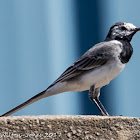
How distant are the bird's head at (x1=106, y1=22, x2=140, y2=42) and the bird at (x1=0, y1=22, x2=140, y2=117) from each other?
0.13 feet

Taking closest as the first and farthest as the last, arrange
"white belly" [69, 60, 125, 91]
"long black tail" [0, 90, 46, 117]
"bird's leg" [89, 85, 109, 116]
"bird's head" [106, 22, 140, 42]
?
"long black tail" [0, 90, 46, 117], "white belly" [69, 60, 125, 91], "bird's leg" [89, 85, 109, 116], "bird's head" [106, 22, 140, 42]

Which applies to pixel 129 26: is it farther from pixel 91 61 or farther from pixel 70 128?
pixel 70 128

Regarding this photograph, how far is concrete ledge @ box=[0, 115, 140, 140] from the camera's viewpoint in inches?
110

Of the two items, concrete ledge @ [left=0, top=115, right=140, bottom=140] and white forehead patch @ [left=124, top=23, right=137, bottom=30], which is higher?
white forehead patch @ [left=124, top=23, right=137, bottom=30]

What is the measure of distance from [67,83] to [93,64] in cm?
45

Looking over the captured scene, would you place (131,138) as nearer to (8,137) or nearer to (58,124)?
(58,124)

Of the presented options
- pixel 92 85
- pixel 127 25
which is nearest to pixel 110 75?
pixel 92 85

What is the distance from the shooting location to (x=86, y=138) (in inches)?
112

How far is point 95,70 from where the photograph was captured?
16.7ft

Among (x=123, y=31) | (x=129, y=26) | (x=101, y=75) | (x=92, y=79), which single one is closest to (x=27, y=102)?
(x=92, y=79)

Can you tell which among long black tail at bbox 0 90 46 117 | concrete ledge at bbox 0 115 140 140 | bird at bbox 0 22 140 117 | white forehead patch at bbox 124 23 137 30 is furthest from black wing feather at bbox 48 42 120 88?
concrete ledge at bbox 0 115 140 140

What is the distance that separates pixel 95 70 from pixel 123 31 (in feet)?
3.13

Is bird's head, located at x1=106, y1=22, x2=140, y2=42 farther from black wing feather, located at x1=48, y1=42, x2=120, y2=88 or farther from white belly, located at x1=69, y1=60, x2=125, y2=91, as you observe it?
white belly, located at x1=69, y1=60, x2=125, y2=91

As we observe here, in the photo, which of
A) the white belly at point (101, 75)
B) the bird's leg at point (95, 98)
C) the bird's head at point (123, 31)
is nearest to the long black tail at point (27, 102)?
the white belly at point (101, 75)
